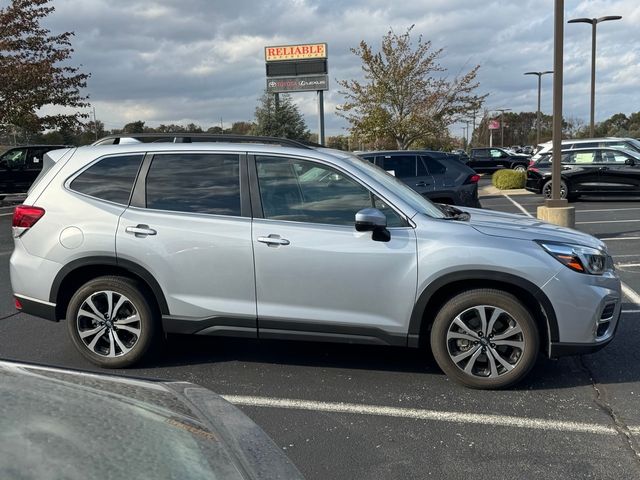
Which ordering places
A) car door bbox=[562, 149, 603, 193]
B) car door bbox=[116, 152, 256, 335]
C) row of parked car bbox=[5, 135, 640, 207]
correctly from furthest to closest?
1. car door bbox=[562, 149, 603, 193]
2. row of parked car bbox=[5, 135, 640, 207]
3. car door bbox=[116, 152, 256, 335]

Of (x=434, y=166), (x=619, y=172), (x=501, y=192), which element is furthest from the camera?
(x=501, y=192)

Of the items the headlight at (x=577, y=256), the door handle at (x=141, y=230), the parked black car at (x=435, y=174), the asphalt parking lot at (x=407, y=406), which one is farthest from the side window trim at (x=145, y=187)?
the parked black car at (x=435, y=174)

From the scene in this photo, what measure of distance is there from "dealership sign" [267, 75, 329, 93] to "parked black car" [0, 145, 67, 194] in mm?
9747

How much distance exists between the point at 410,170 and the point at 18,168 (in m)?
14.4

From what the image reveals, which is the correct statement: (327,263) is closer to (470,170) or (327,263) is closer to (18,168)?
(470,170)

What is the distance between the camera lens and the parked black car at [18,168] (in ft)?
63.8

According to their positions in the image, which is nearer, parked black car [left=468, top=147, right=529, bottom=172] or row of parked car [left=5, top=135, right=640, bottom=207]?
row of parked car [left=5, top=135, right=640, bottom=207]

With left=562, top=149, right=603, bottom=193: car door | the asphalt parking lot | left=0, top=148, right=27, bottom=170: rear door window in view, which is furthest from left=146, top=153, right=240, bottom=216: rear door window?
left=0, top=148, right=27, bottom=170: rear door window

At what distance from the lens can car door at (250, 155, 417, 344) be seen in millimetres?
4062

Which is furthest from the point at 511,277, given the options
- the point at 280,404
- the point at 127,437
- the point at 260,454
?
the point at 127,437

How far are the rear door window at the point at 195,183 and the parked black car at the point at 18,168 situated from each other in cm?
1694

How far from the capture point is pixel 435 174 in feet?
37.2

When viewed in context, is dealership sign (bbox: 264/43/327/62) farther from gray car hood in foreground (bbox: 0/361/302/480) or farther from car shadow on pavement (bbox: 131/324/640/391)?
gray car hood in foreground (bbox: 0/361/302/480)

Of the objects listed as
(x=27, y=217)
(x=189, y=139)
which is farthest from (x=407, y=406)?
(x=27, y=217)
